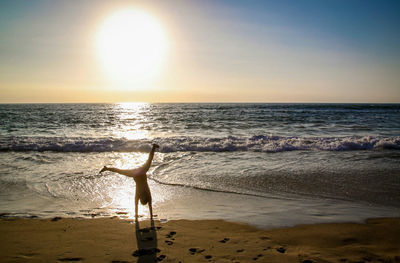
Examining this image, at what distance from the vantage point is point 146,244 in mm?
4320

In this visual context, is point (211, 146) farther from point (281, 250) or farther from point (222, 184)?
point (281, 250)

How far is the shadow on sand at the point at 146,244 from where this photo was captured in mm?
3900

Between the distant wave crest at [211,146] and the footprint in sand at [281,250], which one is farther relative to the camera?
the distant wave crest at [211,146]

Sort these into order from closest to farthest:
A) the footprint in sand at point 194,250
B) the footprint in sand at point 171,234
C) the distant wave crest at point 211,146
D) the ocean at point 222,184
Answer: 1. the footprint in sand at point 194,250
2. the footprint in sand at point 171,234
3. the ocean at point 222,184
4. the distant wave crest at point 211,146

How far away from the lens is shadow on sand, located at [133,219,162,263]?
12.8 feet

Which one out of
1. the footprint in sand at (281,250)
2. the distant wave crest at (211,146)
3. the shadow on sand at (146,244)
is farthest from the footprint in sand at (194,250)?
the distant wave crest at (211,146)

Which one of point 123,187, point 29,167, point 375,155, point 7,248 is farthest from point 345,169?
point 29,167

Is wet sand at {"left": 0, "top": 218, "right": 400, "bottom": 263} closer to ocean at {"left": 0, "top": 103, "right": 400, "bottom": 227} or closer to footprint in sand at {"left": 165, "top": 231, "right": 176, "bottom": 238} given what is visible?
footprint in sand at {"left": 165, "top": 231, "right": 176, "bottom": 238}

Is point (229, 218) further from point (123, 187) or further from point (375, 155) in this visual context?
point (375, 155)

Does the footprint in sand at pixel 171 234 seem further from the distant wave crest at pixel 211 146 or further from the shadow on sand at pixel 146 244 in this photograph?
the distant wave crest at pixel 211 146

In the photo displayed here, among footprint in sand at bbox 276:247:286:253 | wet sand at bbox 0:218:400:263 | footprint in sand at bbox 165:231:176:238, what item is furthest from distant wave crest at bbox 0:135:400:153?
footprint in sand at bbox 276:247:286:253

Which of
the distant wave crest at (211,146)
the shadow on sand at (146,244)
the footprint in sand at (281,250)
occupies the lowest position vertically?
the shadow on sand at (146,244)

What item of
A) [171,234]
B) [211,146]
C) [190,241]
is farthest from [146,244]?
[211,146]

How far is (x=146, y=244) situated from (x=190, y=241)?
0.75 m
